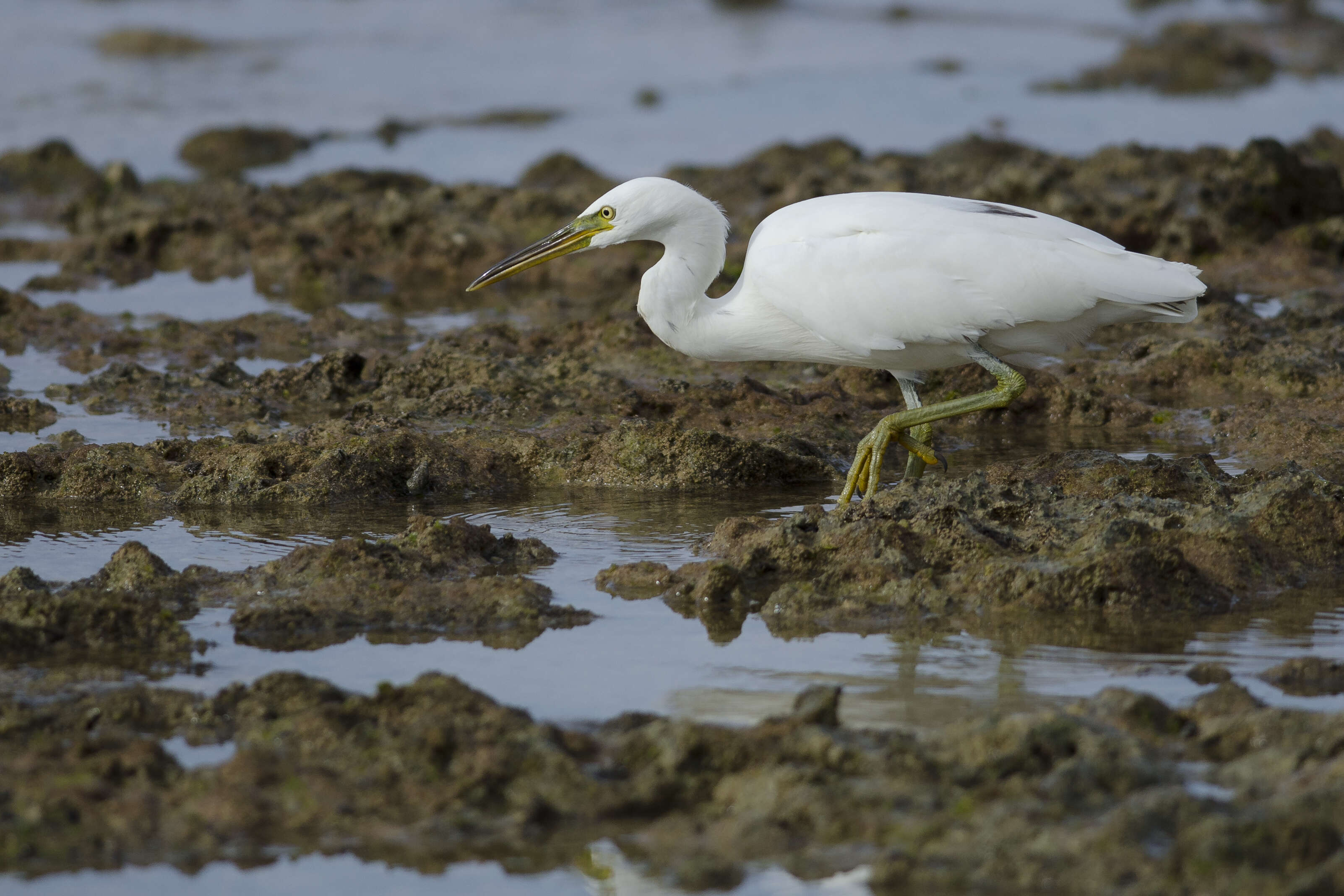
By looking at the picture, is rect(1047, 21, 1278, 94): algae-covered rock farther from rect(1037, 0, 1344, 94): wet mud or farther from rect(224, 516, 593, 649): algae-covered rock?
rect(224, 516, 593, 649): algae-covered rock

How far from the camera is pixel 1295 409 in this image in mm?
8219

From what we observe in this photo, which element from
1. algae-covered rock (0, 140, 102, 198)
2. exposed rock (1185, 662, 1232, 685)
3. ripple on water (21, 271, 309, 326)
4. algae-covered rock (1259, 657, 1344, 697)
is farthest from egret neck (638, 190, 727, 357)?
algae-covered rock (0, 140, 102, 198)

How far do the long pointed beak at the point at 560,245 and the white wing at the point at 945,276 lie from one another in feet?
3.10

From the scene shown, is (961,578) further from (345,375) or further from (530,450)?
(345,375)

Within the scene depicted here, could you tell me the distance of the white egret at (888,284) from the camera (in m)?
6.69

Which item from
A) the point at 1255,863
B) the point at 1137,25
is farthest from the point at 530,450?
the point at 1137,25

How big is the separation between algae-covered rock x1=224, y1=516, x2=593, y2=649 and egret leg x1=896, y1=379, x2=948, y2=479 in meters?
2.14

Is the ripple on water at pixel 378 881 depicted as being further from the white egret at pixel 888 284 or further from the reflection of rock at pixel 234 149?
the reflection of rock at pixel 234 149

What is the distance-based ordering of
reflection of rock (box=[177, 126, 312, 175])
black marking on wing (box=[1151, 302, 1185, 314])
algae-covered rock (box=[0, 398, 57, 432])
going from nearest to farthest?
black marking on wing (box=[1151, 302, 1185, 314]) → algae-covered rock (box=[0, 398, 57, 432]) → reflection of rock (box=[177, 126, 312, 175])

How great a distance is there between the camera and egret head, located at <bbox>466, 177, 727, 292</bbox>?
7258 mm

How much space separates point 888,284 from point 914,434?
105 centimetres

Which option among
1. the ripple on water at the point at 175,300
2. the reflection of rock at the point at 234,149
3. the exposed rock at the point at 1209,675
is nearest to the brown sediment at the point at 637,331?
the ripple on water at the point at 175,300

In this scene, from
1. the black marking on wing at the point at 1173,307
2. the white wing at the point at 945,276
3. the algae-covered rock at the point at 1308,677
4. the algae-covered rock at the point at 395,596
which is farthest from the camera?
the black marking on wing at the point at 1173,307

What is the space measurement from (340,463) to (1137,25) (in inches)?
1263
